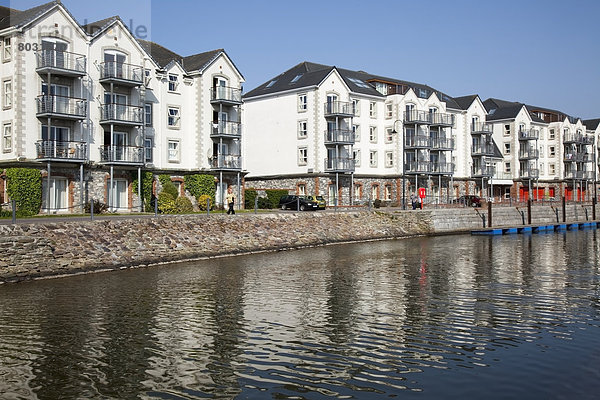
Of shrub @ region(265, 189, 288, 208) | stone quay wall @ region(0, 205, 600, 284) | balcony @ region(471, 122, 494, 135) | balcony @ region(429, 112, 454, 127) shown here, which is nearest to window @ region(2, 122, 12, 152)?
stone quay wall @ region(0, 205, 600, 284)

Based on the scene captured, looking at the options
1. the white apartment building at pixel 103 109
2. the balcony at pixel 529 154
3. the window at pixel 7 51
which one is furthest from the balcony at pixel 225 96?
the balcony at pixel 529 154

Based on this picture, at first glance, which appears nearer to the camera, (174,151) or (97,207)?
(97,207)

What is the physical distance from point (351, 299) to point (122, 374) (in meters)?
9.13

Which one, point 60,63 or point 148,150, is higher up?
point 60,63

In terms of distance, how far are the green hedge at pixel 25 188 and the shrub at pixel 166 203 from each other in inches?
328

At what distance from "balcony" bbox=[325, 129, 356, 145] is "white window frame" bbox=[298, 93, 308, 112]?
3372 mm

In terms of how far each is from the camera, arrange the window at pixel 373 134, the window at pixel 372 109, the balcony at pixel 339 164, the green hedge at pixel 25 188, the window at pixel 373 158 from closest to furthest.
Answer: the green hedge at pixel 25 188
the balcony at pixel 339 164
the window at pixel 373 158
the window at pixel 373 134
the window at pixel 372 109

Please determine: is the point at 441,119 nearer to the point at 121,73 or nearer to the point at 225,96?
the point at 225,96

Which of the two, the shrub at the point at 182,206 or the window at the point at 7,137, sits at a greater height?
the window at the point at 7,137

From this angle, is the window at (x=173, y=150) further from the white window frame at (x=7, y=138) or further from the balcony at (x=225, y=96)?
the white window frame at (x=7, y=138)

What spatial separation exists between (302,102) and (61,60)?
26.3 metres

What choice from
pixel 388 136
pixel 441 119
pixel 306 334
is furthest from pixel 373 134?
pixel 306 334

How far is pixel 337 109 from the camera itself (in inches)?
2360

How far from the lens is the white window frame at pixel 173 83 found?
162 ft
